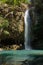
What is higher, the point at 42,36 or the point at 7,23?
the point at 7,23

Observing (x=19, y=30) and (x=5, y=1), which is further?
(x=5, y=1)

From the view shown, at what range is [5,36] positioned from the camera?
20031 mm

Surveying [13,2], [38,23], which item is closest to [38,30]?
[38,23]

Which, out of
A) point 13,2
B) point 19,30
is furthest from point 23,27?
point 13,2

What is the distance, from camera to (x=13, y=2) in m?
22.7

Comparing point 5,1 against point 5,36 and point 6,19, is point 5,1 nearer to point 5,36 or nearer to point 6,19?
point 6,19

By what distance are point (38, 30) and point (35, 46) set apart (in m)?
1.48

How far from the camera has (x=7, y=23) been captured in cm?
2003

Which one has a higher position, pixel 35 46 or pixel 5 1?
pixel 5 1

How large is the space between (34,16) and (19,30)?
2026mm

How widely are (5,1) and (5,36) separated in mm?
4632

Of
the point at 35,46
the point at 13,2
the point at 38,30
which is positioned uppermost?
the point at 13,2

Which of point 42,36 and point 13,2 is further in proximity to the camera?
point 13,2

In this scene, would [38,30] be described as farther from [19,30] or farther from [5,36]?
[5,36]
